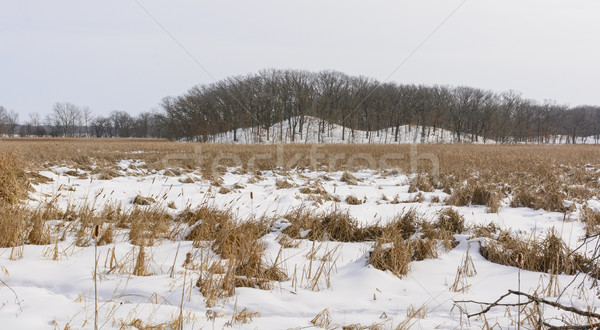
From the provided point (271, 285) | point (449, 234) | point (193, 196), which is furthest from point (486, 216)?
point (193, 196)

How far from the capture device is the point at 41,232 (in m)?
3.80

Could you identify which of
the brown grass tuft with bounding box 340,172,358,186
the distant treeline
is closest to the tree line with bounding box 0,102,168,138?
the distant treeline

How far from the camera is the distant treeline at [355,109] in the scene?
6109 cm

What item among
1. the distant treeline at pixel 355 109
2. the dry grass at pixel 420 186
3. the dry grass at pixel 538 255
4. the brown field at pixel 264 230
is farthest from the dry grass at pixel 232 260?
the distant treeline at pixel 355 109

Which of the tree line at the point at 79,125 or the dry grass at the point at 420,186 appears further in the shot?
the tree line at the point at 79,125

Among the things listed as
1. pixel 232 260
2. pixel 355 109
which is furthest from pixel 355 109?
pixel 232 260

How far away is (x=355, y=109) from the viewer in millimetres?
67000

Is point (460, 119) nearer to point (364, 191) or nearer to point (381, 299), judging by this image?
point (364, 191)

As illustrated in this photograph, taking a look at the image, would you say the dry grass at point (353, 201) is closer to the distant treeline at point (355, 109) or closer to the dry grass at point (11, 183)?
the dry grass at point (11, 183)

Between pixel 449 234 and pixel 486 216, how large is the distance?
187 centimetres

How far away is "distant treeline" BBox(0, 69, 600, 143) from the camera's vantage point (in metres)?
61.1

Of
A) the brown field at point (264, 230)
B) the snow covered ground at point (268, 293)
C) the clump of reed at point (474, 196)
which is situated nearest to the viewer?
the snow covered ground at point (268, 293)

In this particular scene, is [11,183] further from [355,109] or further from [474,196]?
[355,109]

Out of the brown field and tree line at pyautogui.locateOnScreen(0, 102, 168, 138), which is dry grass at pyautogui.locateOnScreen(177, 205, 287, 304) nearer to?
the brown field
